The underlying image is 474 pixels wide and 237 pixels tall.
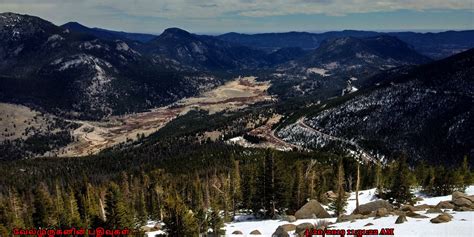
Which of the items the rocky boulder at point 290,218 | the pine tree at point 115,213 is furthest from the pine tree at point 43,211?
the rocky boulder at point 290,218

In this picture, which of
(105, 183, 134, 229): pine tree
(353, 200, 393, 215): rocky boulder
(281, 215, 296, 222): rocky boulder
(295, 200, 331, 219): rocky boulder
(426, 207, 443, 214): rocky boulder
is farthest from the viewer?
(295, 200, 331, 219): rocky boulder

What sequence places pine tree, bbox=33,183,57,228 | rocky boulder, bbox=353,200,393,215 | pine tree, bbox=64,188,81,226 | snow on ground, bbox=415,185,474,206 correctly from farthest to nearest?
pine tree, bbox=33,183,57,228 < pine tree, bbox=64,188,81,226 < snow on ground, bbox=415,185,474,206 < rocky boulder, bbox=353,200,393,215

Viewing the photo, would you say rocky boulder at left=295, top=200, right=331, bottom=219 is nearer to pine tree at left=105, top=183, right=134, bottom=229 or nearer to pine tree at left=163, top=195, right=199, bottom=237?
pine tree at left=163, top=195, right=199, bottom=237

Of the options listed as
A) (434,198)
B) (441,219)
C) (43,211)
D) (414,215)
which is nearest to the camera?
(441,219)

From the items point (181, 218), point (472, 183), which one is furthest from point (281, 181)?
point (472, 183)

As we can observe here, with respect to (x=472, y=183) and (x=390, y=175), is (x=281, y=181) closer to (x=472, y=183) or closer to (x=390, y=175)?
(x=390, y=175)

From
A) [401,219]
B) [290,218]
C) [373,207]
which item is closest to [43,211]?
[290,218]

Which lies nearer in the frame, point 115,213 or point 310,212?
point 115,213

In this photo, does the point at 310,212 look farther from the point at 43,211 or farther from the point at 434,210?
the point at 43,211

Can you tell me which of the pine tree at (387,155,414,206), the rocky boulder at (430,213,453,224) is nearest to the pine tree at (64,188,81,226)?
the rocky boulder at (430,213,453,224)
